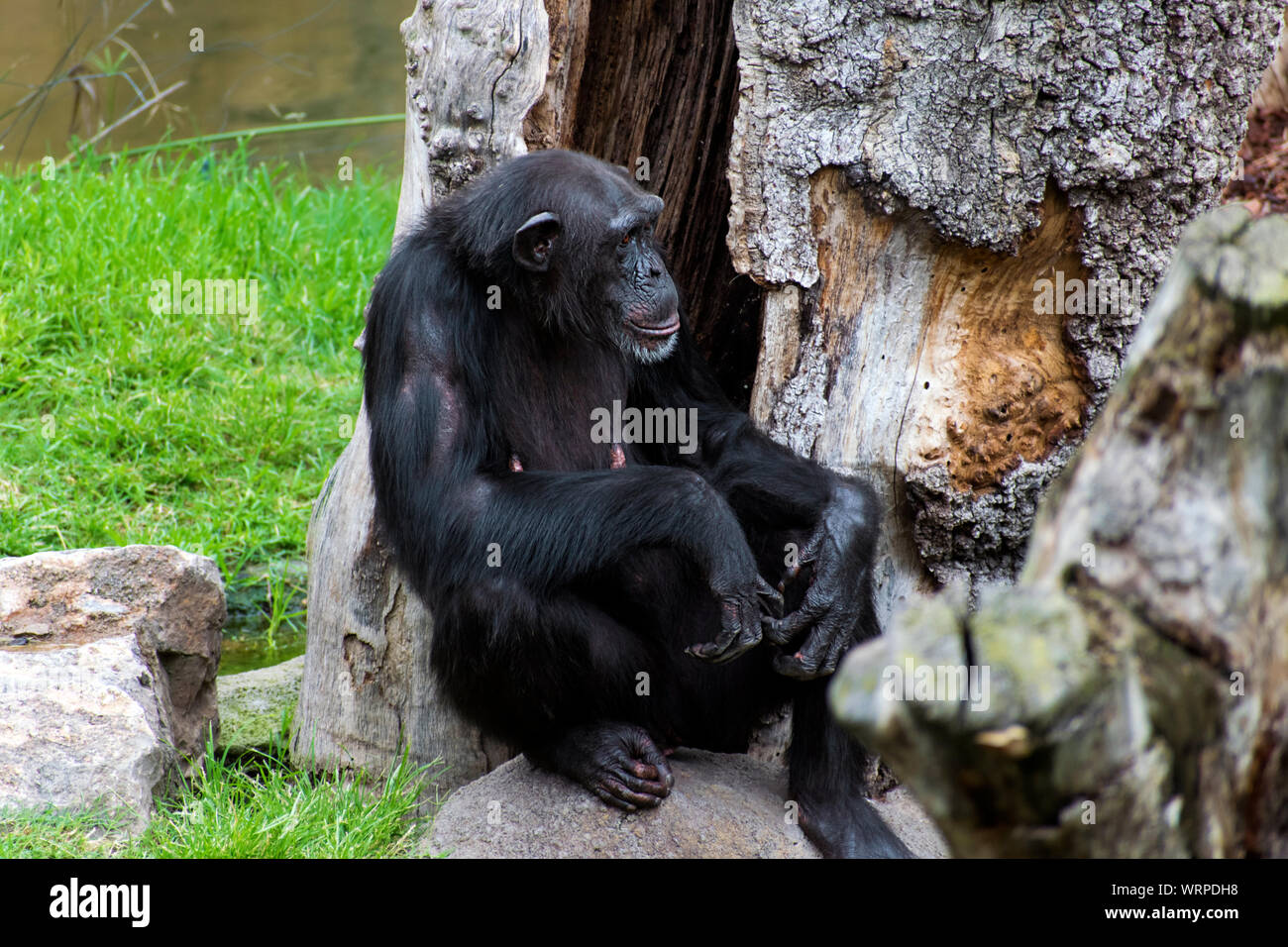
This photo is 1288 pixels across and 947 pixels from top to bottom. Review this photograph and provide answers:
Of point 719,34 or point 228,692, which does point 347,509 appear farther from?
point 719,34

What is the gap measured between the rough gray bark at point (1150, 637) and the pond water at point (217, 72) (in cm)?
886

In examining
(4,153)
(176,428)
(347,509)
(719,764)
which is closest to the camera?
(719,764)

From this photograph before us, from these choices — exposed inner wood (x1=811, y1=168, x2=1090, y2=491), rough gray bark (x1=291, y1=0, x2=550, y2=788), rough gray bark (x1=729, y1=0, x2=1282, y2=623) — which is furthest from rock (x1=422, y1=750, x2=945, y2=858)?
exposed inner wood (x1=811, y1=168, x2=1090, y2=491)

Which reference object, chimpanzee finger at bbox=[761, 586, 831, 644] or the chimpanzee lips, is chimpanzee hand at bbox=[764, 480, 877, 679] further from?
the chimpanzee lips

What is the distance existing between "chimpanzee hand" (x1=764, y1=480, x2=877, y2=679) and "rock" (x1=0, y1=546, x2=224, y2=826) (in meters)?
1.95

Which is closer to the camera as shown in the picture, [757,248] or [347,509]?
[757,248]

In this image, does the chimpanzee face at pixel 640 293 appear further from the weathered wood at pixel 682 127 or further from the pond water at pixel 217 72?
the pond water at pixel 217 72

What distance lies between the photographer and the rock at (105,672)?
3.72 meters

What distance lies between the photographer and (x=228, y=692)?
17.3 feet

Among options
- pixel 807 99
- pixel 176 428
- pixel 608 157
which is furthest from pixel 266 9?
pixel 807 99

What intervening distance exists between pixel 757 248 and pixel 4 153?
851 centimetres

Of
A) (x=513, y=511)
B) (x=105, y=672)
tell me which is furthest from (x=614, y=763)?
(x=105, y=672)

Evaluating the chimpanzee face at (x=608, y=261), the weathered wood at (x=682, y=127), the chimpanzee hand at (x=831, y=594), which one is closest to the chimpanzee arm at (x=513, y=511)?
the chimpanzee hand at (x=831, y=594)

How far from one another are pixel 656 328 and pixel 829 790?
148 cm
